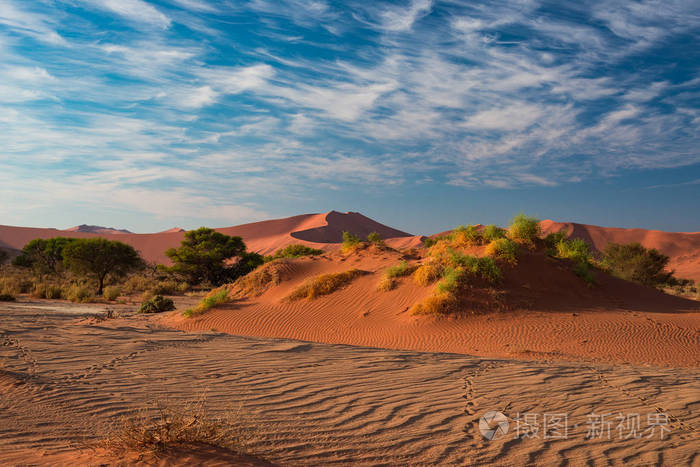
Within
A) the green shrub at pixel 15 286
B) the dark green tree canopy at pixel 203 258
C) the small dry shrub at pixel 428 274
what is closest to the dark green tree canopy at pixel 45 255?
the green shrub at pixel 15 286

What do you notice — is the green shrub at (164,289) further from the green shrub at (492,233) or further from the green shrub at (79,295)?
the green shrub at (492,233)

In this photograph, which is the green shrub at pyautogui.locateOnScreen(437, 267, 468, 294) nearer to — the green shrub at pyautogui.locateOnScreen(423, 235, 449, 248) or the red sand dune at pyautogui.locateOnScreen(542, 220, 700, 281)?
the green shrub at pyautogui.locateOnScreen(423, 235, 449, 248)

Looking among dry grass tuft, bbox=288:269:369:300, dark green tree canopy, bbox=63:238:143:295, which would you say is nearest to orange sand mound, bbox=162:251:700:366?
dry grass tuft, bbox=288:269:369:300

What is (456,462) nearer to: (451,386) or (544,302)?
(451,386)

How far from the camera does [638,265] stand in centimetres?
2792

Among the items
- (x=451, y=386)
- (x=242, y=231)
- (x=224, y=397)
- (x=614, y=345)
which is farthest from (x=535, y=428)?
(x=242, y=231)

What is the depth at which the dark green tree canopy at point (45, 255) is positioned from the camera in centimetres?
3046

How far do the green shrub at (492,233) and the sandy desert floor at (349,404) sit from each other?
8288mm

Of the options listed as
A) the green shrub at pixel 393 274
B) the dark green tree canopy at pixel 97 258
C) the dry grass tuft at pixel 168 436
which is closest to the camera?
the dry grass tuft at pixel 168 436

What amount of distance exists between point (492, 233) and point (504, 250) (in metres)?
1.60

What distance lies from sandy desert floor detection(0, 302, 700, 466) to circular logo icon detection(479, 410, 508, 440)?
58mm

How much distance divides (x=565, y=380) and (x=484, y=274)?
7.15m

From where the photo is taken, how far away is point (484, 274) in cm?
1266

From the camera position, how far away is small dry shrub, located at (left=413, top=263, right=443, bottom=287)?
13.3m
